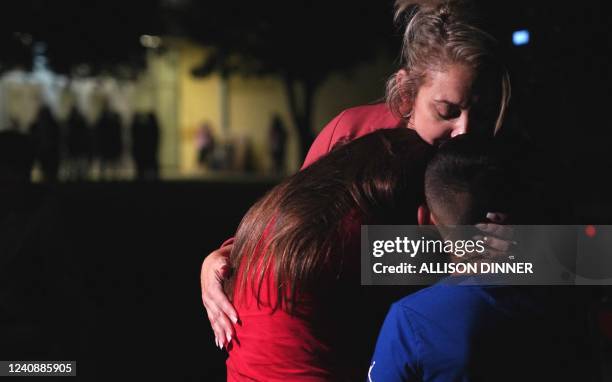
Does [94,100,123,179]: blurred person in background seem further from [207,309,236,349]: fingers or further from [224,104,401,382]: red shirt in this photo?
[224,104,401,382]: red shirt

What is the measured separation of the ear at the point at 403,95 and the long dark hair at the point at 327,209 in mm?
616

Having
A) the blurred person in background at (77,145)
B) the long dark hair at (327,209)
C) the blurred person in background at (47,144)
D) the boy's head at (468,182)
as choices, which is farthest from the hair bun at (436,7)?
the blurred person in background at (77,145)

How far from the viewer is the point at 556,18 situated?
606 centimetres

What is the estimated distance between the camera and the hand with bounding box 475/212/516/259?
1750mm

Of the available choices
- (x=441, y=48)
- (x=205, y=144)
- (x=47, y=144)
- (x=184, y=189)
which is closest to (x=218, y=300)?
(x=441, y=48)

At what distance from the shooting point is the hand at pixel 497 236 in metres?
1.75

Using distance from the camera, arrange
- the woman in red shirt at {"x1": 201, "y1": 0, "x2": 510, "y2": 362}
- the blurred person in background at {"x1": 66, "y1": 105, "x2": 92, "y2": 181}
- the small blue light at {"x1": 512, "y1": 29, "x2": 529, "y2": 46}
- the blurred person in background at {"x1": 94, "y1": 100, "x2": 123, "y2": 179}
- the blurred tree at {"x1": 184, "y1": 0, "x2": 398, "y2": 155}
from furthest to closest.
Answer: the blurred person in background at {"x1": 94, "y1": 100, "x2": 123, "y2": 179} → the blurred person in background at {"x1": 66, "y1": 105, "x2": 92, "y2": 181} → the blurred tree at {"x1": 184, "y1": 0, "x2": 398, "y2": 155} → the small blue light at {"x1": 512, "y1": 29, "x2": 529, "y2": 46} → the woman in red shirt at {"x1": 201, "y1": 0, "x2": 510, "y2": 362}

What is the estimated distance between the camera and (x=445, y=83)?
7.84ft

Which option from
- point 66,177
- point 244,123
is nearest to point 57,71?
point 66,177

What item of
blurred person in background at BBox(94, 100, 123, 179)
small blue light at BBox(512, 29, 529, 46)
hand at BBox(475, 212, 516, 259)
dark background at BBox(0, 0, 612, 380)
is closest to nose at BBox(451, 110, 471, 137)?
dark background at BBox(0, 0, 612, 380)

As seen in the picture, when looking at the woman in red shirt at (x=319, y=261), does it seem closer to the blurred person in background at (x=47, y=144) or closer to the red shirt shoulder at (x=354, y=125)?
the red shirt shoulder at (x=354, y=125)

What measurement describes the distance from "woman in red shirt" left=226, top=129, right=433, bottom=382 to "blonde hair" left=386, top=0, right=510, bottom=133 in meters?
0.53

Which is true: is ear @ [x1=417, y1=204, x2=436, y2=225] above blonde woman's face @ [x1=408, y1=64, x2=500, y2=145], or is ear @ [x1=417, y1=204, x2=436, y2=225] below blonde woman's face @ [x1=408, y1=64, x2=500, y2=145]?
below

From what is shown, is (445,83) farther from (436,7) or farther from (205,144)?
(205,144)
